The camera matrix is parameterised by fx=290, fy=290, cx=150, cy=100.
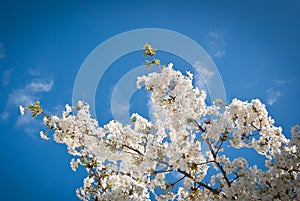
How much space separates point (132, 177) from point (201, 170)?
5.54 feet

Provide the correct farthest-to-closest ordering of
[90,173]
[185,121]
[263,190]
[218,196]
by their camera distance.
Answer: [90,173], [185,121], [218,196], [263,190]

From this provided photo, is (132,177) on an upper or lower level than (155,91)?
lower

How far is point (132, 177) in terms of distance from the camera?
23.2ft

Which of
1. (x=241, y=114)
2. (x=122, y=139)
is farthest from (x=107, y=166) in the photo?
(x=241, y=114)

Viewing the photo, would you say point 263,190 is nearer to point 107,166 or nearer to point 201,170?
point 201,170

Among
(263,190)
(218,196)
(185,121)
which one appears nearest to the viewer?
(263,190)

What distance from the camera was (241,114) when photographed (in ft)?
21.7

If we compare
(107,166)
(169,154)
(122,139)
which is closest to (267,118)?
(169,154)

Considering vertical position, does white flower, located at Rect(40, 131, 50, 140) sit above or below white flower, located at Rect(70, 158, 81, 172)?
above

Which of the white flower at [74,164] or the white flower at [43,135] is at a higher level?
the white flower at [43,135]

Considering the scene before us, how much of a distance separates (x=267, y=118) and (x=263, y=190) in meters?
1.76

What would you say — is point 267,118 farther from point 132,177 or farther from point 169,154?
point 132,177

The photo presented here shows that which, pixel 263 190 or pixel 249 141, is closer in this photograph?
pixel 263 190

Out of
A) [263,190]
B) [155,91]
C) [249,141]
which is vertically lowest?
[263,190]
